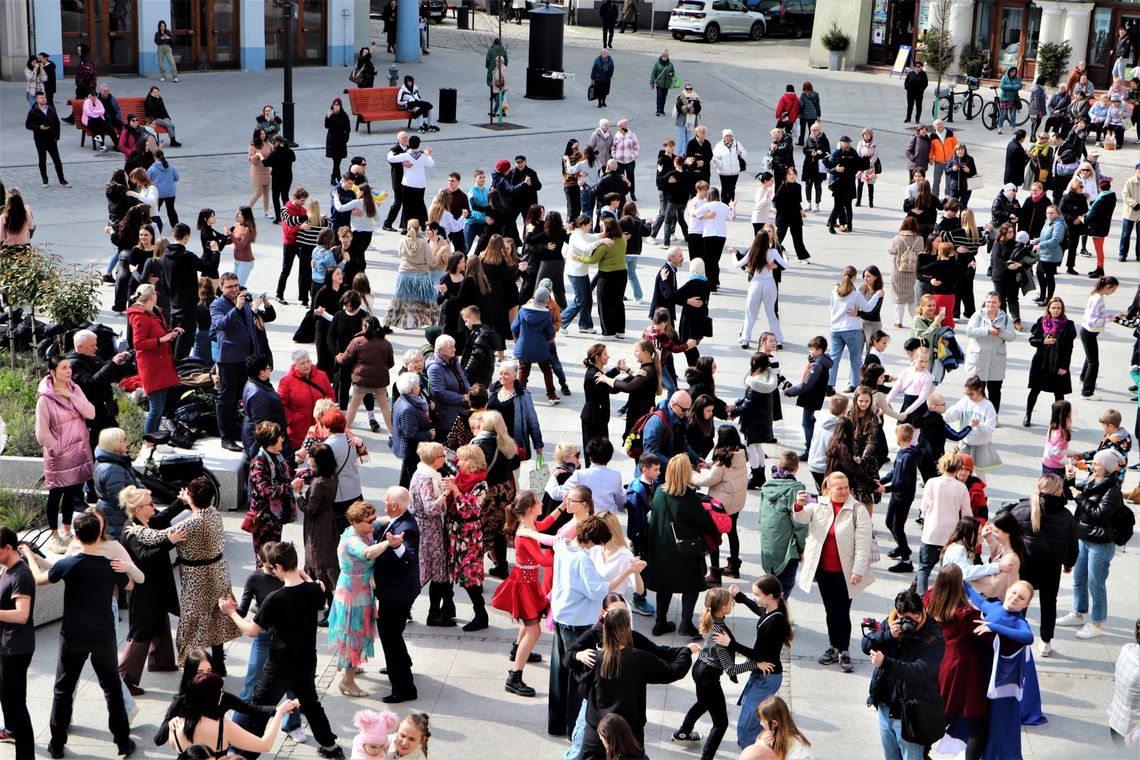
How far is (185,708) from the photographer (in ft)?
24.4

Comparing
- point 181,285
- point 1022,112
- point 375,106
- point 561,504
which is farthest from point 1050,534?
point 1022,112

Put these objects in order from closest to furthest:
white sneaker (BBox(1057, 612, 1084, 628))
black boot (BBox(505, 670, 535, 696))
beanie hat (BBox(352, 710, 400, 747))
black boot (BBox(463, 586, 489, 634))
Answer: beanie hat (BBox(352, 710, 400, 747)), black boot (BBox(505, 670, 535, 696)), black boot (BBox(463, 586, 489, 634)), white sneaker (BBox(1057, 612, 1084, 628))

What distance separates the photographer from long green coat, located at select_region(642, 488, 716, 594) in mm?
10070

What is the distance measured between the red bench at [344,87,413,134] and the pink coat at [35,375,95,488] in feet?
65.4

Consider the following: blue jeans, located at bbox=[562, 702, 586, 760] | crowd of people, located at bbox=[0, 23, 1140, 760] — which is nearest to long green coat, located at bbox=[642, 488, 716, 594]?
crowd of people, located at bbox=[0, 23, 1140, 760]

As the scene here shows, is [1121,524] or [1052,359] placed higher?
[1052,359]

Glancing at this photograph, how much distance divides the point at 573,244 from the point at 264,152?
738 centimetres

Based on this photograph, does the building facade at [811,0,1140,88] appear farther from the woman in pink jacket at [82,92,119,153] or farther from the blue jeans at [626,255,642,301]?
the blue jeans at [626,255,642,301]

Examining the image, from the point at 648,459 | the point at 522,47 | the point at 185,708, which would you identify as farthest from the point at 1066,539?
the point at 522,47

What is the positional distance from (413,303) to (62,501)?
22.3ft

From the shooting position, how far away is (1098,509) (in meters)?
10.5

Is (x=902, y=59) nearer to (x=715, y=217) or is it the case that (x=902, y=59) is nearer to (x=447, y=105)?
(x=447, y=105)

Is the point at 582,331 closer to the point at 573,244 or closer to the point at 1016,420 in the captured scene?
the point at 573,244


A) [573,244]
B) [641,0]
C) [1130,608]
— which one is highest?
[641,0]
